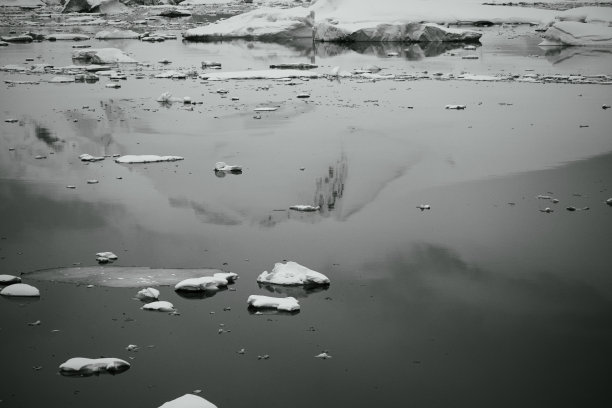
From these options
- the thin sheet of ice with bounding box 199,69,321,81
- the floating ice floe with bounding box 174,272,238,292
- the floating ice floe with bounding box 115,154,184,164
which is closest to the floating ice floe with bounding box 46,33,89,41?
the thin sheet of ice with bounding box 199,69,321,81

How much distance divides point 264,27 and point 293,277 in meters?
20.1

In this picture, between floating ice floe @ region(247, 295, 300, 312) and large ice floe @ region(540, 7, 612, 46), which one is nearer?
floating ice floe @ region(247, 295, 300, 312)

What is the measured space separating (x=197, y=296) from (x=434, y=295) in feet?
4.87

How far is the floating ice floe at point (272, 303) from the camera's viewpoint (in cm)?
454

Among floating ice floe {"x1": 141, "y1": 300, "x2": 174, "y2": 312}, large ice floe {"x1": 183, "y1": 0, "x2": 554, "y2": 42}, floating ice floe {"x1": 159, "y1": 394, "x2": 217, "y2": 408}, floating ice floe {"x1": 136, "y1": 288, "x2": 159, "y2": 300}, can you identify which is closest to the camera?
floating ice floe {"x1": 159, "y1": 394, "x2": 217, "y2": 408}

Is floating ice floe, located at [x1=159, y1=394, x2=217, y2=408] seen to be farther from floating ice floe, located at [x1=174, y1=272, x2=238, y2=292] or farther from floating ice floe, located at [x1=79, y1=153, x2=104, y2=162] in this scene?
floating ice floe, located at [x1=79, y1=153, x2=104, y2=162]

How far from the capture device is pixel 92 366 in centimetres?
382

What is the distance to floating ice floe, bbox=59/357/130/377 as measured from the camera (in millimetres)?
3807

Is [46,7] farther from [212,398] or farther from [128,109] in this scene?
[212,398]

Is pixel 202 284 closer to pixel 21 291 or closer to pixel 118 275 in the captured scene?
pixel 118 275

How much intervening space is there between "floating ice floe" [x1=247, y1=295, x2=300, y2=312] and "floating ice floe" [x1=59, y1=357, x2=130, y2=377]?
0.94m

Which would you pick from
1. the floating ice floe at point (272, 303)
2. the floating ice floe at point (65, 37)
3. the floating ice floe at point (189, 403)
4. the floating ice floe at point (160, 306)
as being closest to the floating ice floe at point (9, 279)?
the floating ice floe at point (160, 306)

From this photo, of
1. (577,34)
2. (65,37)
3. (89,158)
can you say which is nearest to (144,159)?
(89,158)

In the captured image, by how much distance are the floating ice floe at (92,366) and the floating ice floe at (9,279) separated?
1.26 meters
